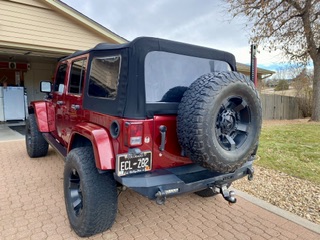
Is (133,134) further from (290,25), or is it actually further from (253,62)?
(290,25)

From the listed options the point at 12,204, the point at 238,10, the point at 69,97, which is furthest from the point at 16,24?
the point at 238,10

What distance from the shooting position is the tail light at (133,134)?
6.91 ft

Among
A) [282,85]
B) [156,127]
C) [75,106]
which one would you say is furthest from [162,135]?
[282,85]

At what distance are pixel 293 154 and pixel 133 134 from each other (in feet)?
16.9

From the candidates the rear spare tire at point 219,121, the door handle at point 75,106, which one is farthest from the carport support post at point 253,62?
the door handle at point 75,106

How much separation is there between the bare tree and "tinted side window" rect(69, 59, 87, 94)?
37.8ft

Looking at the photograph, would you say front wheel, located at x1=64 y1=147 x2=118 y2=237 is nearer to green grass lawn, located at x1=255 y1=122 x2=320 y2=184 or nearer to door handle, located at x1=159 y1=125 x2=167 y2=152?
door handle, located at x1=159 y1=125 x2=167 y2=152

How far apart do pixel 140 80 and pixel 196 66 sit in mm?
791

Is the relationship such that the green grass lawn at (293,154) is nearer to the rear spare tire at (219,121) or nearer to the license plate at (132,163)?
the rear spare tire at (219,121)

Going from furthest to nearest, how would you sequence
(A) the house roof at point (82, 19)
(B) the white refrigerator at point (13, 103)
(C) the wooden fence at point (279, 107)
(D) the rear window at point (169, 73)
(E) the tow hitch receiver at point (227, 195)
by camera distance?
1. (C) the wooden fence at point (279, 107)
2. (B) the white refrigerator at point (13, 103)
3. (A) the house roof at point (82, 19)
4. (E) the tow hitch receiver at point (227, 195)
5. (D) the rear window at point (169, 73)

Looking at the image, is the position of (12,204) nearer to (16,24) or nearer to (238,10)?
(16,24)

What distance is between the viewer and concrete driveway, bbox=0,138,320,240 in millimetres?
2672

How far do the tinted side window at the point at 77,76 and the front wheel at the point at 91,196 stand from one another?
99 centimetres

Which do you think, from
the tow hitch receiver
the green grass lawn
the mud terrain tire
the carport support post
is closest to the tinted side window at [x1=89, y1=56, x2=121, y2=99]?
the tow hitch receiver
